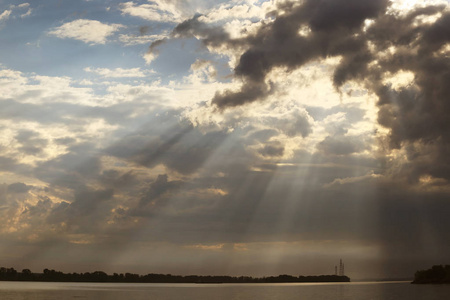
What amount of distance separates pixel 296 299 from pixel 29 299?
7627cm

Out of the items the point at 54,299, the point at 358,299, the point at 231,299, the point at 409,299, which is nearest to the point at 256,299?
the point at 231,299

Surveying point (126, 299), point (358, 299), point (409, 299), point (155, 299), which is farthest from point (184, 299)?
point (409, 299)

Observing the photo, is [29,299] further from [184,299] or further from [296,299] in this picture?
[296,299]

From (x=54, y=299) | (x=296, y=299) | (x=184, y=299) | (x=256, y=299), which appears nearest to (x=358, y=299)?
(x=296, y=299)

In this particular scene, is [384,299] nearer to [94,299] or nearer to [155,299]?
[155,299]

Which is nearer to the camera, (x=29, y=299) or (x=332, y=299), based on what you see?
(x=29, y=299)

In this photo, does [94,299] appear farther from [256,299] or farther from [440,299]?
[440,299]

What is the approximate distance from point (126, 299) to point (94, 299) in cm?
1006

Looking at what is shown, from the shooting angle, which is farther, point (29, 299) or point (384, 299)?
point (384, 299)

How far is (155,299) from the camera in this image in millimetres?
148250

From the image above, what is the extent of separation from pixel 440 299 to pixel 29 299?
11727 cm

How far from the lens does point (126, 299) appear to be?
150m

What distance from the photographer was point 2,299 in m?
136

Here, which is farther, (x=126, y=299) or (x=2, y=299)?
(x=126, y=299)
